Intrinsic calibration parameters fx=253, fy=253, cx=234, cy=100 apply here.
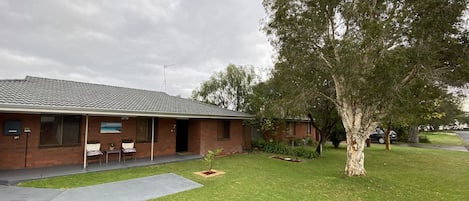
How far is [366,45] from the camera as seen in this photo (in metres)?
7.60

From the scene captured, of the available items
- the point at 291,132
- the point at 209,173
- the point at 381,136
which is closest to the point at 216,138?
the point at 209,173

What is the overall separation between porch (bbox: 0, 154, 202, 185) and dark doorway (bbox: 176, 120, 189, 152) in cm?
237

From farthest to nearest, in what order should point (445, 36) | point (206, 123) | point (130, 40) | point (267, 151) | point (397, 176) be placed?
point (267, 151)
point (130, 40)
point (206, 123)
point (397, 176)
point (445, 36)

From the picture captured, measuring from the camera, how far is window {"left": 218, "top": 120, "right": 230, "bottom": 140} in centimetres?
1458

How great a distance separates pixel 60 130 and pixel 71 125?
15.6 inches

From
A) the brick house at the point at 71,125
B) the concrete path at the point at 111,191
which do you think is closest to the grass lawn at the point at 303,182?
the concrete path at the point at 111,191

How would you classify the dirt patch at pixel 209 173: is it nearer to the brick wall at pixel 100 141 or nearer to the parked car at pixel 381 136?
the brick wall at pixel 100 141

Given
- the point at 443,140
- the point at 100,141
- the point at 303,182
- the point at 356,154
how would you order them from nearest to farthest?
the point at 303,182, the point at 356,154, the point at 100,141, the point at 443,140

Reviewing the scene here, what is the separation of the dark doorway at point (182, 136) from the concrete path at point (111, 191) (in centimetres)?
637

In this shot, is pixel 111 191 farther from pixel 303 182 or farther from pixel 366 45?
pixel 366 45

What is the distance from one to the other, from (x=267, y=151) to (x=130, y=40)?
35.1ft

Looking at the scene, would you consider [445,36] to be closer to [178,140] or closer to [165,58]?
[178,140]

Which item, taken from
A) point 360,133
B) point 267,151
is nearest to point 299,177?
point 360,133

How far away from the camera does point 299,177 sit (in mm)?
9008
